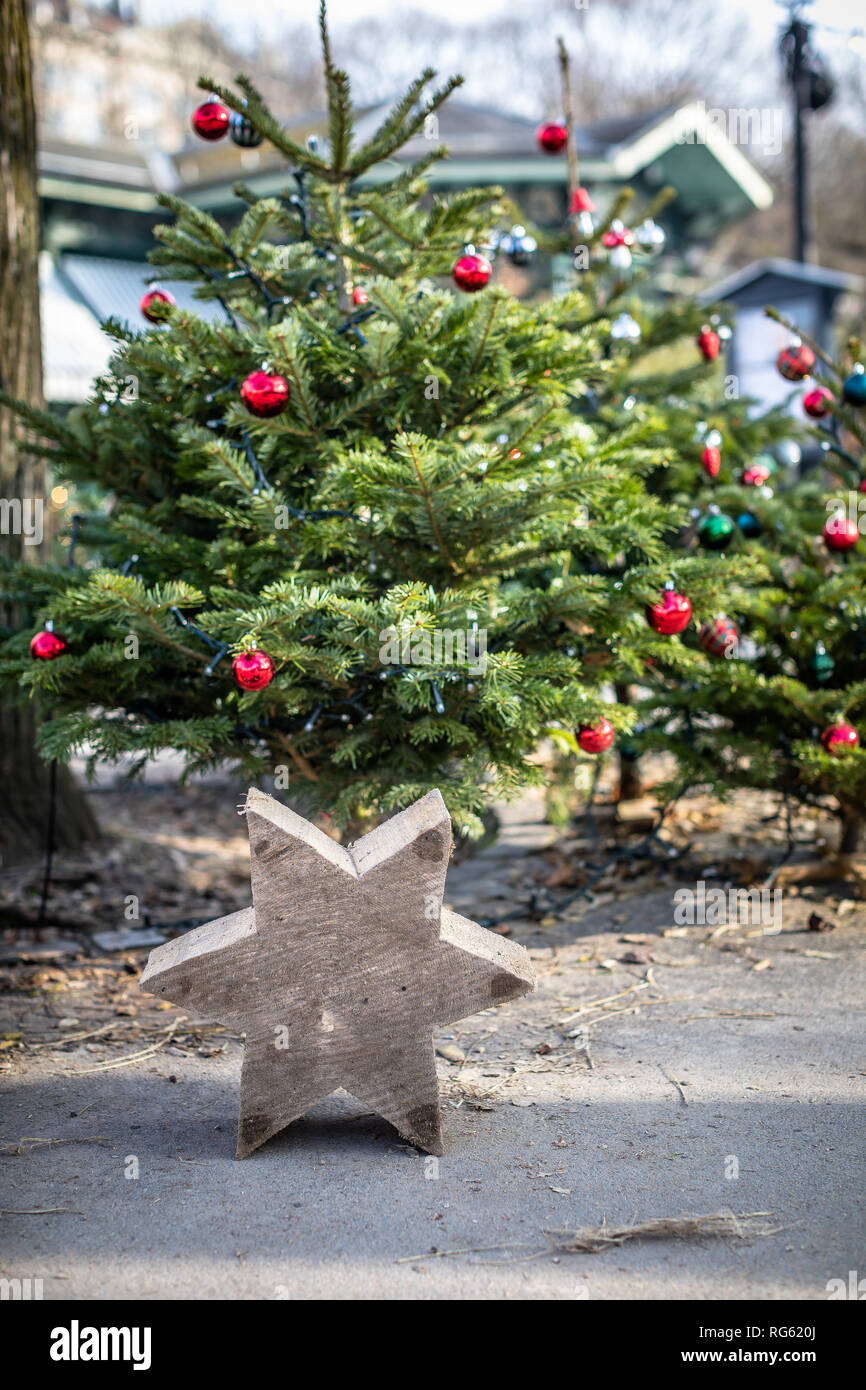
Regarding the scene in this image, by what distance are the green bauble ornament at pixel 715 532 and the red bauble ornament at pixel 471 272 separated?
4.80ft

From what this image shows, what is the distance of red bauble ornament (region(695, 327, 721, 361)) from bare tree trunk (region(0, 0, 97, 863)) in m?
3.37

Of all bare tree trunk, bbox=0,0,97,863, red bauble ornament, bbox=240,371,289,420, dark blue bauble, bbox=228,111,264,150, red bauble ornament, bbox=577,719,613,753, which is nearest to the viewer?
red bauble ornament, bbox=240,371,289,420

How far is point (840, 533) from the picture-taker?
4.71 metres

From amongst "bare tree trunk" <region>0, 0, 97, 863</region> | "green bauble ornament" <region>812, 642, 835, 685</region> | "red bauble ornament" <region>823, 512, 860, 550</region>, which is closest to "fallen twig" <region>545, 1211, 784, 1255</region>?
"green bauble ornament" <region>812, 642, 835, 685</region>

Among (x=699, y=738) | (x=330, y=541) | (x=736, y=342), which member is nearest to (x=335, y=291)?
(x=330, y=541)

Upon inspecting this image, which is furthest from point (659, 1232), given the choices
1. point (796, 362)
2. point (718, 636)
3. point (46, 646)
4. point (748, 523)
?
point (796, 362)

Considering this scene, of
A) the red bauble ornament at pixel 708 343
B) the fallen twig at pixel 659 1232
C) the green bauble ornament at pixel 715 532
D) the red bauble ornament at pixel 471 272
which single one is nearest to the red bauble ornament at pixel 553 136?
the red bauble ornament at pixel 708 343

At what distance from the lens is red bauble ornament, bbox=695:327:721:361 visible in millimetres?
5682

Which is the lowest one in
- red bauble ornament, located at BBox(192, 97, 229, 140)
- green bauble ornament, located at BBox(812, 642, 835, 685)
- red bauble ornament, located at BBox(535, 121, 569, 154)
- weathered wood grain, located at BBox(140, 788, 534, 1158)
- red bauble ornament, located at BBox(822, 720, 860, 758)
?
weathered wood grain, located at BBox(140, 788, 534, 1158)

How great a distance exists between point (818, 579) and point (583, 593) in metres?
1.38

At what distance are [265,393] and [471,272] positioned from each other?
95cm

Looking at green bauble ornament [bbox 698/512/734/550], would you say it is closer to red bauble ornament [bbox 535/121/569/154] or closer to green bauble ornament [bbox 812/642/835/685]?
green bauble ornament [bbox 812/642/835/685]

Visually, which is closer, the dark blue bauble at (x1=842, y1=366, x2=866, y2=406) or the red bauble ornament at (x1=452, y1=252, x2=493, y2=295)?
the red bauble ornament at (x1=452, y1=252, x2=493, y2=295)

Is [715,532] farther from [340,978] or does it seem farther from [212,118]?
[340,978]
